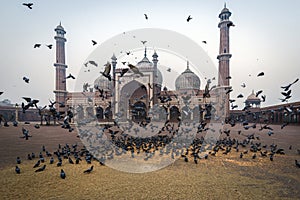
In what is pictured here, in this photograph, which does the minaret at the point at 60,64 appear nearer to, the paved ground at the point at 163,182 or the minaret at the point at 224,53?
the minaret at the point at 224,53

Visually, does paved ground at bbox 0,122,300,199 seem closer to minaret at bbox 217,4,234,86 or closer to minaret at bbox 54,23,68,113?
minaret at bbox 217,4,234,86

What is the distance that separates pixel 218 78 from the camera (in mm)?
27578

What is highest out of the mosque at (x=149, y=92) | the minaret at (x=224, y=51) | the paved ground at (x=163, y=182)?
the minaret at (x=224, y=51)

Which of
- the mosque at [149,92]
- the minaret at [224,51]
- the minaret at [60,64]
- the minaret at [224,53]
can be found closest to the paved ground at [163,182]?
the mosque at [149,92]

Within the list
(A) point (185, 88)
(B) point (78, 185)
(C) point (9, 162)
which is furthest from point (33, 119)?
(B) point (78, 185)

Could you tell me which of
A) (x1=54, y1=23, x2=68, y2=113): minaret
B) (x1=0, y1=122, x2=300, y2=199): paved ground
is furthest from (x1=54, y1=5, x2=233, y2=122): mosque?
(x1=0, y1=122, x2=300, y2=199): paved ground

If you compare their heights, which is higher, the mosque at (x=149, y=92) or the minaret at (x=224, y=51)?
the minaret at (x=224, y=51)

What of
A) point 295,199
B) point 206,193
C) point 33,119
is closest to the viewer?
point 295,199

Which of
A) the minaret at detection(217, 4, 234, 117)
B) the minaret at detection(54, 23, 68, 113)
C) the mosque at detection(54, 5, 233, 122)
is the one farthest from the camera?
the minaret at detection(54, 23, 68, 113)

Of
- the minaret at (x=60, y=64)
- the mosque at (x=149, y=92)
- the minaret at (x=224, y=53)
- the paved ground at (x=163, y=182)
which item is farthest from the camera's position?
the minaret at (x=60, y=64)

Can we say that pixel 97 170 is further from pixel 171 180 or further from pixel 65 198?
pixel 171 180

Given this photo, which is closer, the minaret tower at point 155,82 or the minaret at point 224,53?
the minaret at point 224,53

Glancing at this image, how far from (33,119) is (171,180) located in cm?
3664

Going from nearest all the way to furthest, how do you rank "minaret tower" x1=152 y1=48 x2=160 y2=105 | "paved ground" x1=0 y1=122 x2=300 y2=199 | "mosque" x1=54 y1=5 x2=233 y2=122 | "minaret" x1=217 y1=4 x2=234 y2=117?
"paved ground" x1=0 y1=122 x2=300 y2=199 < "mosque" x1=54 y1=5 x2=233 y2=122 < "minaret" x1=217 y1=4 x2=234 y2=117 < "minaret tower" x1=152 y1=48 x2=160 y2=105
